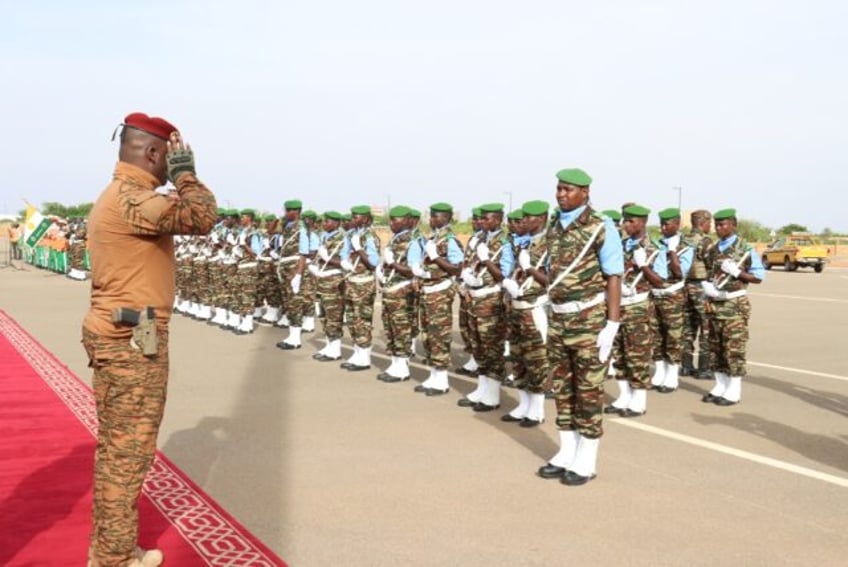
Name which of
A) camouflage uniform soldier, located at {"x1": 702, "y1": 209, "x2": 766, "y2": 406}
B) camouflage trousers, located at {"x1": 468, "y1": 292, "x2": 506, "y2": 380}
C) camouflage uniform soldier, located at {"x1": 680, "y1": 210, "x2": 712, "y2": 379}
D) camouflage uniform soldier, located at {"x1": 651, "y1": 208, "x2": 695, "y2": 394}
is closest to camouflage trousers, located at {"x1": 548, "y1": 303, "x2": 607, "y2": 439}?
camouflage trousers, located at {"x1": 468, "y1": 292, "x2": 506, "y2": 380}

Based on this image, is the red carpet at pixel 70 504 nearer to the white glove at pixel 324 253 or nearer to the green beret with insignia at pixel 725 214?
the white glove at pixel 324 253

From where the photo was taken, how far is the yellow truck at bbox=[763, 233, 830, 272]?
3225cm

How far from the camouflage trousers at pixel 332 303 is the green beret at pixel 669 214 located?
4204mm

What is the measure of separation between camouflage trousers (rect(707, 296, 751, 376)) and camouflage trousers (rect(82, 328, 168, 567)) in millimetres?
6068

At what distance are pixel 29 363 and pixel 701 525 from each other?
27.1 ft

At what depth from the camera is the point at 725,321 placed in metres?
7.95

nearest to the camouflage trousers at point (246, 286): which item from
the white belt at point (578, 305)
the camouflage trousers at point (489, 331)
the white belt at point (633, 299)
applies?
the camouflage trousers at point (489, 331)

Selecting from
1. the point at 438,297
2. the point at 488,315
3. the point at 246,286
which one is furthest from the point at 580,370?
the point at 246,286

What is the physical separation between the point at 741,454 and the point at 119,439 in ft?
15.0

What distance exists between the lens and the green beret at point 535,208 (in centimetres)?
697

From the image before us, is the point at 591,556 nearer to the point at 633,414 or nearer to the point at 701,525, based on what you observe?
the point at 701,525

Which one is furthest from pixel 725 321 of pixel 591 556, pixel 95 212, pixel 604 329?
pixel 95 212

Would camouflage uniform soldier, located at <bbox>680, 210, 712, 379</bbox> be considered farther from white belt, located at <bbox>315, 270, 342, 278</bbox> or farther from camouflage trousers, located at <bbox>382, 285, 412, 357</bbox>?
white belt, located at <bbox>315, 270, 342, 278</bbox>

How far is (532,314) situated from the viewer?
679 centimetres
